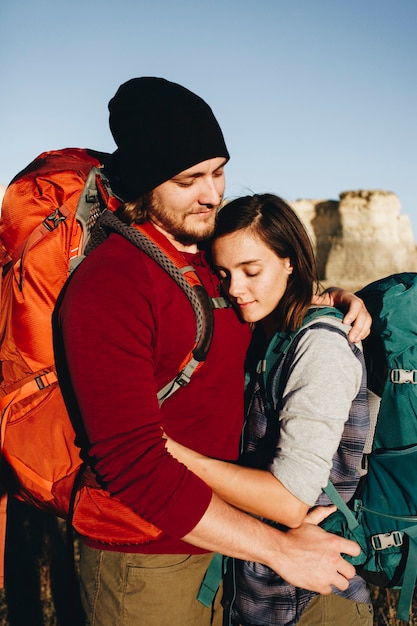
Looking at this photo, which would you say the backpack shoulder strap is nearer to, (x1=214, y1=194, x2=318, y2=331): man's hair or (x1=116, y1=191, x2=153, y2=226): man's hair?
(x1=214, y1=194, x2=318, y2=331): man's hair

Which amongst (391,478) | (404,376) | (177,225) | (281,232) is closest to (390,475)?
(391,478)

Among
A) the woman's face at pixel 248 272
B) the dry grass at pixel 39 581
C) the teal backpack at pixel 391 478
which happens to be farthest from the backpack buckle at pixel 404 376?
the dry grass at pixel 39 581

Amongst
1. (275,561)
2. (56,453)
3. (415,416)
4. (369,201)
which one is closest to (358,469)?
(415,416)

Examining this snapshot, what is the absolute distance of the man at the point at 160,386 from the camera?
1.63 m

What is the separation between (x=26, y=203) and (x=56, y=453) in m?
0.85

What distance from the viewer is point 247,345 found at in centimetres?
221

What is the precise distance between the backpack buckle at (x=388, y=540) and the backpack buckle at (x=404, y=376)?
1.80ft

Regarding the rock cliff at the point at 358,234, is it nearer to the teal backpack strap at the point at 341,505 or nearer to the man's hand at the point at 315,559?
the teal backpack strap at the point at 341,505

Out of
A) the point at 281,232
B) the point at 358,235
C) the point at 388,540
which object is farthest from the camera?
the point at 358,235

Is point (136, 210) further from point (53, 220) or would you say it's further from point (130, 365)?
point (130, 365)

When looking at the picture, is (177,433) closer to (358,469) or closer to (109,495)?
(109,495)

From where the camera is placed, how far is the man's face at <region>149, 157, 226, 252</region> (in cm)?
205

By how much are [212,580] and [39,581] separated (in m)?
3.22

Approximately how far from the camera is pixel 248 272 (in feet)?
7.06
